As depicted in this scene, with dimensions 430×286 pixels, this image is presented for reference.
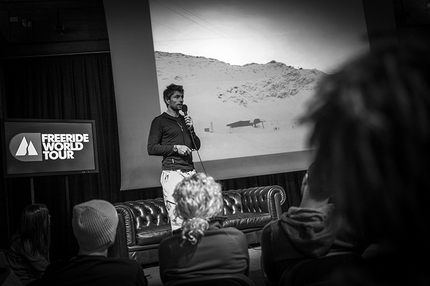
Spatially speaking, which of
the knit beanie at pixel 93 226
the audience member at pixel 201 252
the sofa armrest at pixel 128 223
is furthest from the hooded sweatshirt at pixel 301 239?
the sofa armrest at pixel 128 223

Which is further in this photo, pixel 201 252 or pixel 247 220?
pixel 247 220

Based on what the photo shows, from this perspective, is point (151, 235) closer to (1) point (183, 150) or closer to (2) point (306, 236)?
(1) point (183, 150)

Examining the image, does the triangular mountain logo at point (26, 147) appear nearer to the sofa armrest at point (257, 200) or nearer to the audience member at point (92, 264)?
the sofa armrest at point (257, 200)

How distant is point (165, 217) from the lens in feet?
15.4

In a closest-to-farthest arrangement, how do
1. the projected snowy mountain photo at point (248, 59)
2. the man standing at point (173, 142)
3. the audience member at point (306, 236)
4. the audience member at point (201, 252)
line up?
the audience member at point (306, 236), the audience member at point (201, 252), the man standing at point (173, 142), the projected snowy mountain photo at point (248, 59)

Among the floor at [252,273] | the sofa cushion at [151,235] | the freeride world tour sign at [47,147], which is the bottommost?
the floor at [252,273]

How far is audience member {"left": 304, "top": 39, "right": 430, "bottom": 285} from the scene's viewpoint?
0.31 meters

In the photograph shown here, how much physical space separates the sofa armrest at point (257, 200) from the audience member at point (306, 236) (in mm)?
3022

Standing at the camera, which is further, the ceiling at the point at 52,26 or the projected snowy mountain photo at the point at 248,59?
the ceiling at the point at 52,26

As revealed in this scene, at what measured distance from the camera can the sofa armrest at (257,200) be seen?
15.1 feet

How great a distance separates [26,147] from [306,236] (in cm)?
350

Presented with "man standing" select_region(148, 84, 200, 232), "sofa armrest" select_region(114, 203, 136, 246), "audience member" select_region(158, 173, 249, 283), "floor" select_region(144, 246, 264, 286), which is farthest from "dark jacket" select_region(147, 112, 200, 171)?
"audience member" select_region(158, 173, 249, 283)

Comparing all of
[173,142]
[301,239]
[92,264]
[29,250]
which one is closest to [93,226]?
[92,264]

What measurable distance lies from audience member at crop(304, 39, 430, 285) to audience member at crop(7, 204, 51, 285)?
117 inches
